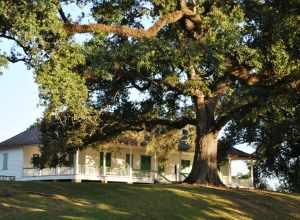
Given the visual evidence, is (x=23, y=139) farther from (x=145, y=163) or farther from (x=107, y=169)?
(x=145, y=163)

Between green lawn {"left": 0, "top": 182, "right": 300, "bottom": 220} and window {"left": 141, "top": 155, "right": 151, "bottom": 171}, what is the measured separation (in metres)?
30.8

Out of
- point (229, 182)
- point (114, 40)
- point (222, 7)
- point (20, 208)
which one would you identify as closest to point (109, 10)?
point (114, 40)

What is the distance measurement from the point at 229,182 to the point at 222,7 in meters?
36.4

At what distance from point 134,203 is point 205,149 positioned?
400 inches

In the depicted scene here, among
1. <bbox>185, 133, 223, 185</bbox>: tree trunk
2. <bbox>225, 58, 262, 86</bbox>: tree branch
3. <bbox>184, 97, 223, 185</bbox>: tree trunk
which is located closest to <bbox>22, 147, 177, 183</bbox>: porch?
<bbox>184, 97, 223, 185</bbox>: tree trunk

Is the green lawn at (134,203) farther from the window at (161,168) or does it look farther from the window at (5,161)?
the window at (5,161)

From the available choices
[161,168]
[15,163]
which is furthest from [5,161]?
[161,168]

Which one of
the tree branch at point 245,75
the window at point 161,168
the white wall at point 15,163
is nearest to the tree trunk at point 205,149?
the tree branch at point 245,75

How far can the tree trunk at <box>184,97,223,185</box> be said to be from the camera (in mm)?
31094

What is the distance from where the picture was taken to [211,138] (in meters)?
32.0

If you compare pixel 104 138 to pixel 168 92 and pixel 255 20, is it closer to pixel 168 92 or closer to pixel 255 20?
pixel 168 92

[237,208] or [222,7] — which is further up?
[222,7]

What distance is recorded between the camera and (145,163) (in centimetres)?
5894

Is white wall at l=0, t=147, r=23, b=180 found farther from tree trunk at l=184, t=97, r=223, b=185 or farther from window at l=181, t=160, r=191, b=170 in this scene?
tree trunk at l=184, t=97, r=223, b=185
